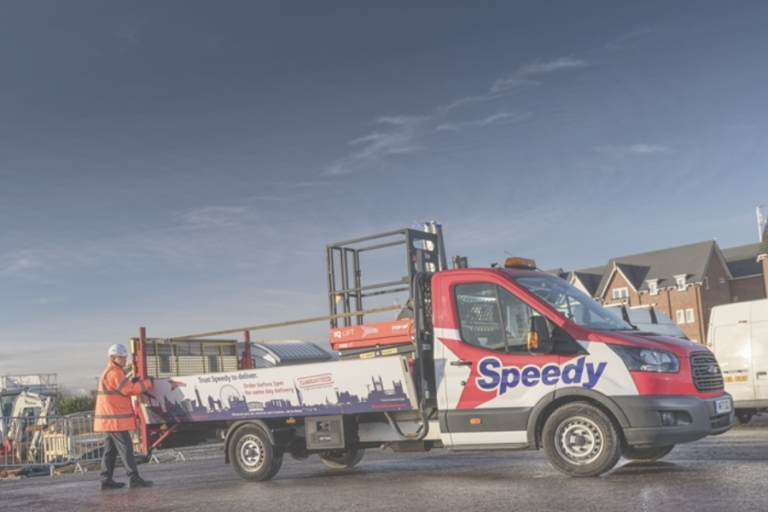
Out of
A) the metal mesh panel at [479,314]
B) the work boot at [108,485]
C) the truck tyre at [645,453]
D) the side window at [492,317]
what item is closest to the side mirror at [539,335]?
the side window at [492,317]

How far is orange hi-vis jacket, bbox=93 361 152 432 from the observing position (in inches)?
464

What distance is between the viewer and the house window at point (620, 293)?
7219cm

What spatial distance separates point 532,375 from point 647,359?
121 cm

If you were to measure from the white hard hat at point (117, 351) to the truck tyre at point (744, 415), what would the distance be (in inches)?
475

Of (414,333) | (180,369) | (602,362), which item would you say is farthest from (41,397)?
(602,362)

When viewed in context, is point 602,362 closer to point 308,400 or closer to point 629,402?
point 629,402

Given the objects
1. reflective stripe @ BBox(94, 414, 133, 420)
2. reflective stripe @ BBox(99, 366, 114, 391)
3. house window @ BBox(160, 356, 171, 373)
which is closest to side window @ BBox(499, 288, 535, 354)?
reflective stripe @ BBox(94, 414, 133, 420)

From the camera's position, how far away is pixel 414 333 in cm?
1009

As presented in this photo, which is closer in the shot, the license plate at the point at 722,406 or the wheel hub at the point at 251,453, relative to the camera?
the license plate at the point at 722,406

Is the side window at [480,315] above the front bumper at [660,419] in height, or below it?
above

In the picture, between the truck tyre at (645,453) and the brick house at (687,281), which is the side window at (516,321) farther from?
the brick house at (687,281)

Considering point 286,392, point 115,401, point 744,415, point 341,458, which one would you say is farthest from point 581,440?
point 744,415

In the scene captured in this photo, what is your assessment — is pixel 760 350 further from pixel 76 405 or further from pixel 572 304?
pixel 76 405

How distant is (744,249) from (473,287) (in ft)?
234
